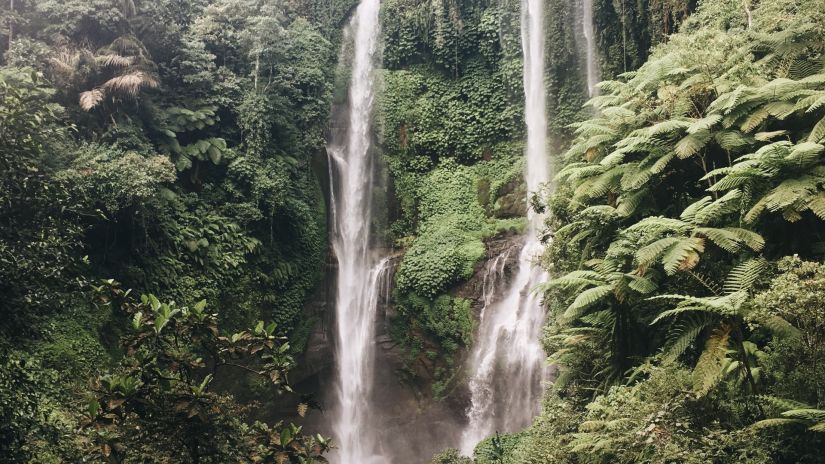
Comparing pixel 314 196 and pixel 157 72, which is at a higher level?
pixel 157 72

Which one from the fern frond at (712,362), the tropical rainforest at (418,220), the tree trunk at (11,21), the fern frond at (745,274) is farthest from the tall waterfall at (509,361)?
the tree trunk at (11,21)

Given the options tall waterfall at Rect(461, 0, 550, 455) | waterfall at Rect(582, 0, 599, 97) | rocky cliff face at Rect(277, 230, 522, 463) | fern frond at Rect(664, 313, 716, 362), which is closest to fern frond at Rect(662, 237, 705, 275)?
fern frond at Rect(664, 313, 716, 362)

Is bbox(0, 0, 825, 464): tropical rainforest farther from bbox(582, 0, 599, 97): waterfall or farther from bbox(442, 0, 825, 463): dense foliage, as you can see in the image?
bbox(582, 0, 599, 97): waterfall

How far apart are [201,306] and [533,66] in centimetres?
1587

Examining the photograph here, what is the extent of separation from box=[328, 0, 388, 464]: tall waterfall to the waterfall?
703 cm

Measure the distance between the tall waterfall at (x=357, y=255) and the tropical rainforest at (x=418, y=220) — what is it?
468 millimetres

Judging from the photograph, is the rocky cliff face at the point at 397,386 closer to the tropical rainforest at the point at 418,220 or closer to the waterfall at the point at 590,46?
the tropical rainforest at the point at 418,220

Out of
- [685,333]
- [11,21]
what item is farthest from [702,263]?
[11,21]

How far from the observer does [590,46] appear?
1658 centimetres

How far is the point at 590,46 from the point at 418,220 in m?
6.95

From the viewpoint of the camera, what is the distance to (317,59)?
19.1 metres

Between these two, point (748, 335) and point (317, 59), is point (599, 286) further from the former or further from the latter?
point (317, 59)

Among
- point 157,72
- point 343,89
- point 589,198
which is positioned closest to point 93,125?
point 157,72

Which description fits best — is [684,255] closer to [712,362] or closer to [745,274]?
[745,274]
